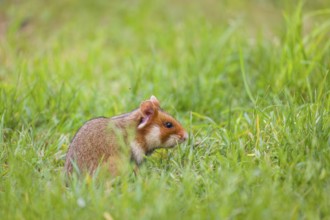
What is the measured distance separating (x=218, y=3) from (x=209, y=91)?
3264 mm

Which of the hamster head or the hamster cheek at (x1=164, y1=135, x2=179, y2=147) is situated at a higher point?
the hamster head

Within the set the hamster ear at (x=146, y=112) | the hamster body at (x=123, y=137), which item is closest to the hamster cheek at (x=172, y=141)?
the hamster body at (x=123, y=137)

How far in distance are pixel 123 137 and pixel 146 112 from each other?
0.93 ft

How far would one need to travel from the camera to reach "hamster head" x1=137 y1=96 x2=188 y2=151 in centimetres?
516

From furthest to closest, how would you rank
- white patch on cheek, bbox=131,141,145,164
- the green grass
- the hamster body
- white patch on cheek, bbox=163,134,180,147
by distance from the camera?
white patch on cheek, bbox=163,134,180,147
white patch on cheek, bbox=131,141,145,164
the hamster body
the green grass

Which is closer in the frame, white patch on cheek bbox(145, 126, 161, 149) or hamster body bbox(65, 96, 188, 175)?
hamster body bbox(65, 96, 188, 175)

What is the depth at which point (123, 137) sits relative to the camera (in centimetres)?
508

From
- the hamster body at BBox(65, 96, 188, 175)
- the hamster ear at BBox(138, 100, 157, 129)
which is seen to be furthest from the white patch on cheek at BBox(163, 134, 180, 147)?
the hamster ear at BBox(138, 100, 157, 129)

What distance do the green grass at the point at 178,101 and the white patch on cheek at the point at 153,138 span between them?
12cm

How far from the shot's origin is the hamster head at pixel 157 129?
5.16 meters

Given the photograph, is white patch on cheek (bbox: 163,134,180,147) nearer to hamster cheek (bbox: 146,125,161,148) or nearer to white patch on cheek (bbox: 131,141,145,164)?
hamster cheek (bbox: 146,125,161,148)

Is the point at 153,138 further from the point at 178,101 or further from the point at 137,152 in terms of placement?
the point at 178,101

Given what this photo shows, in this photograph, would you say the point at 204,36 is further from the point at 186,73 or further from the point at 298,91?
the point at 298,91

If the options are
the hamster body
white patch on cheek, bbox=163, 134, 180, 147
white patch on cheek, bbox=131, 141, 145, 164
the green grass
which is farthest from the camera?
white patch on cheek, bbox=163, 134, 180, 147
